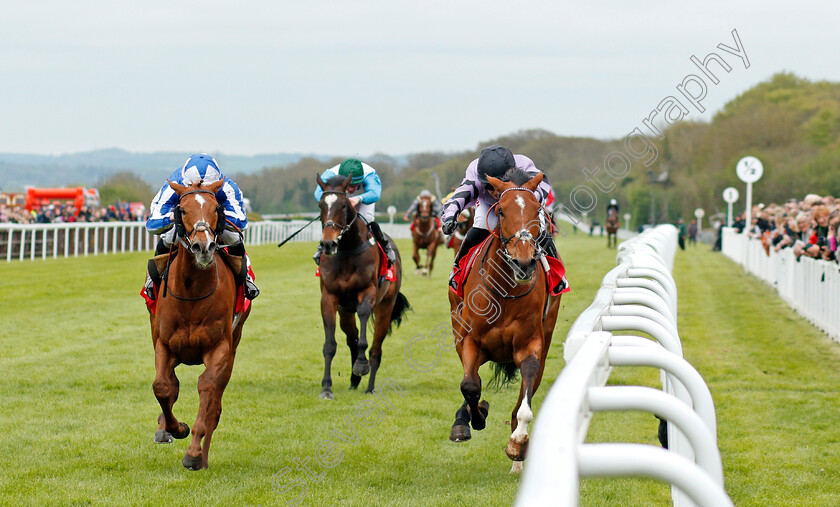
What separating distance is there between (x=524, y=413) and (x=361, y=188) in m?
3.31

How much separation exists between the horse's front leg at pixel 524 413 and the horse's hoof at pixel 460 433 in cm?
24

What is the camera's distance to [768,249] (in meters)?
15.1

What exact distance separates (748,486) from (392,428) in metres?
2.14

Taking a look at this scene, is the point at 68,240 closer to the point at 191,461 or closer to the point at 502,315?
the point at 191,461

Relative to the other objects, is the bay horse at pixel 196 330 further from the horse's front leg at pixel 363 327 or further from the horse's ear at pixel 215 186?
the horse's front leg at pixel 363 327

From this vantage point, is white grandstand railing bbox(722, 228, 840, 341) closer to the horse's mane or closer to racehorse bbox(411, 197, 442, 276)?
the horse's mane

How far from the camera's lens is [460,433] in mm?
4660

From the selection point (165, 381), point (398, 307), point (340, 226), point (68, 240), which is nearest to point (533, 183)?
point (165, 381)

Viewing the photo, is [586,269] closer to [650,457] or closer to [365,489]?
[365,489]

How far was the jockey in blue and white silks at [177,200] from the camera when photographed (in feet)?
15.9

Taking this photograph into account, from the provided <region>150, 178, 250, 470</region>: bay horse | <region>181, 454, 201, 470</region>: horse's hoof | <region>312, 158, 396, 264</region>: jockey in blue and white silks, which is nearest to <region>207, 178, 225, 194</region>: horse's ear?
<region>150, 178, 250, 470</region>: bay horse

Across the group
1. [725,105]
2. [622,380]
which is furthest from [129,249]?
[725,105]

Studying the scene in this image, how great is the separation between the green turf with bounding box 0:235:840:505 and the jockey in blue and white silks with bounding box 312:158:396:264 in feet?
4.15

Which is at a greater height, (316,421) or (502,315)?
(502,315)
